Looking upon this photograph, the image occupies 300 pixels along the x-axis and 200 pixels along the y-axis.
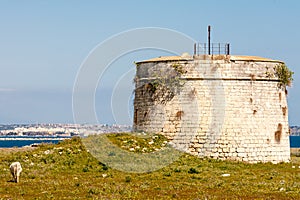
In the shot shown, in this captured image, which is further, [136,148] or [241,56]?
[241,56]

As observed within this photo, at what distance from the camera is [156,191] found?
62.5 feet

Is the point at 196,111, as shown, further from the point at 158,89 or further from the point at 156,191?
the point at 156,191

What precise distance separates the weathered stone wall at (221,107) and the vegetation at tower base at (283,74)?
0.27 meters

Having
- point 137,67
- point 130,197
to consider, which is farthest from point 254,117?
point 130,197

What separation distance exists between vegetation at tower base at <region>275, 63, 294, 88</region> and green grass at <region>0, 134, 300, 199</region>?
14.8 ft

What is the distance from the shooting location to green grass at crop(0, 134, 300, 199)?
1838 cm

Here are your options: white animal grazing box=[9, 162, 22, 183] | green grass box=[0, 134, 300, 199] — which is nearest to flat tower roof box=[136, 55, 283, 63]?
green grass box=[0, 134, 300, 199]

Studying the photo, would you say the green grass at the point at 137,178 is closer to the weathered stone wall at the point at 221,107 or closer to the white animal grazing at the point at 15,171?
the white animal grazing at the point at 15,171

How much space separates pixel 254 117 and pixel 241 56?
3576 millimetres

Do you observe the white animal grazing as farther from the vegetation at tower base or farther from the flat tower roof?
the vegetation at tower base

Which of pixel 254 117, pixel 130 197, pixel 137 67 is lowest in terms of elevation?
pixel 130 197

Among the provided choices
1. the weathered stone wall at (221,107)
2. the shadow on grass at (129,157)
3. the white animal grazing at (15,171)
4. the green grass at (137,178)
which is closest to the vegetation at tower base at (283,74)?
the weathered stone wall at (221,107)

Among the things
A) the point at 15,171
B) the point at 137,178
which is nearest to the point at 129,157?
the point at 137,178

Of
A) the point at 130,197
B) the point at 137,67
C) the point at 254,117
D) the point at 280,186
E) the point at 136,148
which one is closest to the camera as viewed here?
the point at 130,197
